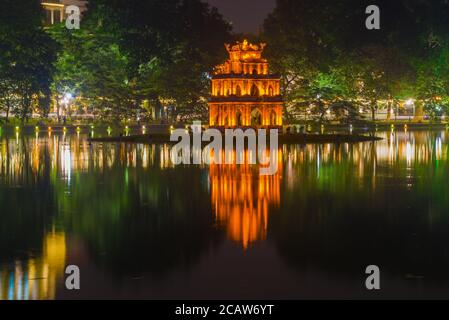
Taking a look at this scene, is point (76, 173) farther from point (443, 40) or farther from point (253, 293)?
point (443, 40)

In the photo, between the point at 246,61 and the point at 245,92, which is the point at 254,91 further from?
the point at 246,61

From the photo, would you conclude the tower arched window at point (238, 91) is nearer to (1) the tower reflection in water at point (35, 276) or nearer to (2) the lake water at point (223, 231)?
(2) the lake water at point (223, 231)

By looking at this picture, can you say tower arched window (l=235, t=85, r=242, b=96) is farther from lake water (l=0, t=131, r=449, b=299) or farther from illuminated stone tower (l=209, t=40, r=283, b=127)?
lake water (l=0, t=131, r=449, b=299)

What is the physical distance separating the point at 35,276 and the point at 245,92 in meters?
58.2

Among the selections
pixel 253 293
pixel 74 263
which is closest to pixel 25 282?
pixel 74 263

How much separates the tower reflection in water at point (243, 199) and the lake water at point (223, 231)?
51mm

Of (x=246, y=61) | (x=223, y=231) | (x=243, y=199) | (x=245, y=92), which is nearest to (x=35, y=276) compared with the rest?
(x=223, y=231)

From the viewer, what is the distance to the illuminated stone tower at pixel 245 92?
7650 centimetres

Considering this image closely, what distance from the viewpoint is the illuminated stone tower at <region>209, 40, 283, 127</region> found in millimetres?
76500

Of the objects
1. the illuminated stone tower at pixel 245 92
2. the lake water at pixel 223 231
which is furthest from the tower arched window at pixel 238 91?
the lake water at pixel 223 231

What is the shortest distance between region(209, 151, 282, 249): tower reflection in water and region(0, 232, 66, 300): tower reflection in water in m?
4.59

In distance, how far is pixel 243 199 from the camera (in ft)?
104

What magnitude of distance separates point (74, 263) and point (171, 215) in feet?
24.5

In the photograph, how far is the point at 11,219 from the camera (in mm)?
27062
